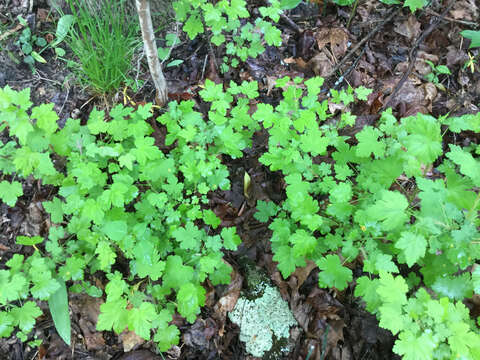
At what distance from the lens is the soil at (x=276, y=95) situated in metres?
2.07

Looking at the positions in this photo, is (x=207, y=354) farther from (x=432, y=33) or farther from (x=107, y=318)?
(x=432, y=33)

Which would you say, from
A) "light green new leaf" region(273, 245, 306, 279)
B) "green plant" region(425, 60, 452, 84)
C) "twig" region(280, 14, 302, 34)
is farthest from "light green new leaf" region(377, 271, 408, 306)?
"twig" region(280, 14, 302, 34)

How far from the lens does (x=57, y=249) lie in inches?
80.9

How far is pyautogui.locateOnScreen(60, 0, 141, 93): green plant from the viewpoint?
2502mm

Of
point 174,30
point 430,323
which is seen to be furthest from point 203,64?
point 430,323

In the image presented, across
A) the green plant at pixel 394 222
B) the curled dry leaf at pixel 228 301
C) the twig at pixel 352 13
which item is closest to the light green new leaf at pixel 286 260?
the green plant at pixel 394 222

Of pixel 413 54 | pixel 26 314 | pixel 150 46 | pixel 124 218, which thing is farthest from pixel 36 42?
pixel 413 54

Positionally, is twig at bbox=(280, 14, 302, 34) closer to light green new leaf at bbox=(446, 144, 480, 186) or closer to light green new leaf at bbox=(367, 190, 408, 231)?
light green new leaf at bbox=(446, 144, 480, 186)

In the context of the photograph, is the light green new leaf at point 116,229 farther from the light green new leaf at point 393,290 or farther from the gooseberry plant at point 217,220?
the light green new leaf at point 393,290

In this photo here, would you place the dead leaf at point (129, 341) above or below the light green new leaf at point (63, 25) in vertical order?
below

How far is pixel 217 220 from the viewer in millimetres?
2158

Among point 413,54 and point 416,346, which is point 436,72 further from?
point 416,346

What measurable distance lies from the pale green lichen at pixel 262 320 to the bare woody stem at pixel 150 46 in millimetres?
1625

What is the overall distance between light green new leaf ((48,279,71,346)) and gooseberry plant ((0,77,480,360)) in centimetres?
10
